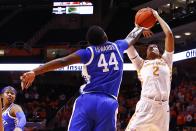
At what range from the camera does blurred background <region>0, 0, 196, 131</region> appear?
17.9 m

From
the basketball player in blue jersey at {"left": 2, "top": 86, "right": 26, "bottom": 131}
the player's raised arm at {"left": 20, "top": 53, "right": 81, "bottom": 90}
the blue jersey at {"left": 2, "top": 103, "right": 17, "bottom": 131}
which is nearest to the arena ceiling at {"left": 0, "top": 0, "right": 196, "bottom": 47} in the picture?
the basketball player in blue jersey at {"left": 2, "top": 86, "right": 26, "bottom": 131}

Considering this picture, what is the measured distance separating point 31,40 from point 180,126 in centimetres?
1251

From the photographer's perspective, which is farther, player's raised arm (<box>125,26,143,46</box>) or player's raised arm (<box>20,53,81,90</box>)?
player's raised arm (<box>125,26,143,46</box>)

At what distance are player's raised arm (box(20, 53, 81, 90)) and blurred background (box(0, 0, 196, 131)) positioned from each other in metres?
10.8

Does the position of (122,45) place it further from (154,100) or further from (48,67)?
(154,100)

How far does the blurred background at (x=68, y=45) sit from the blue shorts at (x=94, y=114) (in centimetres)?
1053

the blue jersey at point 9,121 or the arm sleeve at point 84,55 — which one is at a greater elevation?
the arm sleeve at point 84,55

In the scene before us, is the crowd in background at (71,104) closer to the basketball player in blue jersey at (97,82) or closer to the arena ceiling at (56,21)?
the arena ceiling at (56,21)

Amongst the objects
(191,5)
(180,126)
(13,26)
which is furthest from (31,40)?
(180,126)

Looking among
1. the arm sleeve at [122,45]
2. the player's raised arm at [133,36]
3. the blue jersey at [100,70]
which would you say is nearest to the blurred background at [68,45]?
the player's raised arm at [133,36]

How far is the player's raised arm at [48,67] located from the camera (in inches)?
143

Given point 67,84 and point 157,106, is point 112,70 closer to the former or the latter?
point 157,106

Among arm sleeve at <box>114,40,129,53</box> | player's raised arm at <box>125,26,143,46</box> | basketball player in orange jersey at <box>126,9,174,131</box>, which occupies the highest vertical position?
player's raised arm at <box>125,26,143,46</box>

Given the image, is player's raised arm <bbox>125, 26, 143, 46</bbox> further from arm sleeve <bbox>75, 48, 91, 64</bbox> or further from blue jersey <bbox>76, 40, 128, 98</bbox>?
arm sleeve <bbox>75, 48, 91, 64</bbox>
